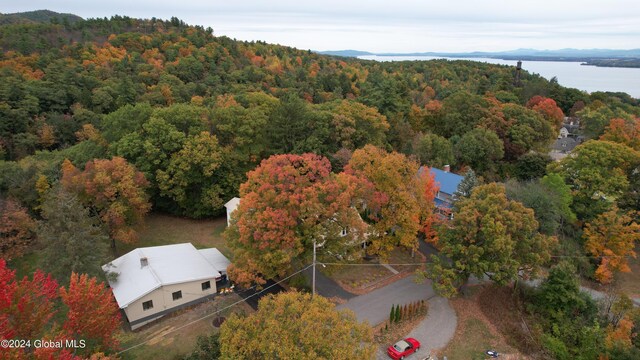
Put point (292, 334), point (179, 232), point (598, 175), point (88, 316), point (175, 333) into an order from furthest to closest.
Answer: point (179, 232)
point (598, 175)
point (175, 333)
point (88, 316)
point (292, 334)

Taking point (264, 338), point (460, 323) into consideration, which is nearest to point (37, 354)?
point (264, 338)

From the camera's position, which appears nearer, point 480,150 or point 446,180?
point 446,180

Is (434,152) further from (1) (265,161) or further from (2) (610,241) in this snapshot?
(1) (265,161)

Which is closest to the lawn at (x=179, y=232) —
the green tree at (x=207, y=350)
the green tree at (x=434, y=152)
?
the green tree at (x=207, y=350)

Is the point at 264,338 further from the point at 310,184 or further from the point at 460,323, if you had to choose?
the point at 460,323

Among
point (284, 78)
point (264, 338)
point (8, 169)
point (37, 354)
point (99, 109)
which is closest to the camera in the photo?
point (37, 354)

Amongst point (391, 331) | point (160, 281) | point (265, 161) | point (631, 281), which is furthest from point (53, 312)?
point (631, 281)

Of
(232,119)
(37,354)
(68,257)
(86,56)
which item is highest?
(86,56)
